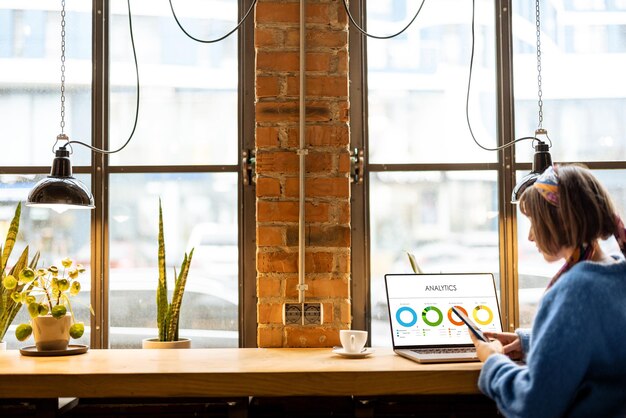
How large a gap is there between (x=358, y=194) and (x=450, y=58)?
2.59ft

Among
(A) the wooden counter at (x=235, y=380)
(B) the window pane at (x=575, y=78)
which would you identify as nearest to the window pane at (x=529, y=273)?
(B) the window pane at (x=575, y=78)

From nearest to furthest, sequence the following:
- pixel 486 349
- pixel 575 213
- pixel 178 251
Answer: pixel 575 213 → pixel 486 349 → pixel 178 251

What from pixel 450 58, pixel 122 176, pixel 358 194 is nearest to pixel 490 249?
pixel 358 194

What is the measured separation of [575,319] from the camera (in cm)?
143

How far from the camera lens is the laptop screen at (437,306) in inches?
95.0

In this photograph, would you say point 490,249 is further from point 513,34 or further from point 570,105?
point 513,34

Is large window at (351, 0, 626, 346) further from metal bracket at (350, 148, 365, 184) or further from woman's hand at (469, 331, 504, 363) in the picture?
woman's hand at (469, 331, 504, 363)

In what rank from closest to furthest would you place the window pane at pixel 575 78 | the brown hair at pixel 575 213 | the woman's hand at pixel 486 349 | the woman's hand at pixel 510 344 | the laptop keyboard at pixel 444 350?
the brown hair at pixel 575 213 → the woman's hand at pixel 486 349 → the woman's hand at pixel 510 344 → the laptop keyboard at pixel 444 350 → the window pane at pixel 575 78

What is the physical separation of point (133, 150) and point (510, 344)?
189 centimetres

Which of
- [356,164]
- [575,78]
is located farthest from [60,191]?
[575,78]

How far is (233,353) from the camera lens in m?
2.41

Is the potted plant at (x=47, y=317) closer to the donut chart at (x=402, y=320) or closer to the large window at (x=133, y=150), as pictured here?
the large window at (x=133, y=150)

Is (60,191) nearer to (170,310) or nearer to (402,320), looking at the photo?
(170,310)

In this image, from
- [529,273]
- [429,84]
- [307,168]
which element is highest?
[429,84]
